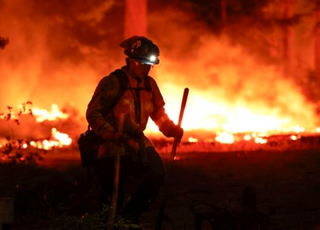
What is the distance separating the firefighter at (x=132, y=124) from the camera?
8305mm

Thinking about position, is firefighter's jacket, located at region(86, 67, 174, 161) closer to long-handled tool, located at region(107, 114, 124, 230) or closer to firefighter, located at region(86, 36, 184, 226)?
firefighter, located at region(86, 36, 184, 226)

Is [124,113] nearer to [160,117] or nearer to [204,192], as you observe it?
[160,117]

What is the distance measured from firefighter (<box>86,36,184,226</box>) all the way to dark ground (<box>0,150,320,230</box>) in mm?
602

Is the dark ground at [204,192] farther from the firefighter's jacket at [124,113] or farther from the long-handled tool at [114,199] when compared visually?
the long-handled tool at [114,199]

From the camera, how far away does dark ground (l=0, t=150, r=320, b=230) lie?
10047mm

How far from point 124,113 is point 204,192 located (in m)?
4.03

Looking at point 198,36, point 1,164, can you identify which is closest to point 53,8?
point 198,36

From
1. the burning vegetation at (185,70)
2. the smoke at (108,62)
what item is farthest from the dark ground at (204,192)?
the smoke at (108,62)

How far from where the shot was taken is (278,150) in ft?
→ 56.0

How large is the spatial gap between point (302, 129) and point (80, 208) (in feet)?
49.6

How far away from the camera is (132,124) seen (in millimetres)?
8367

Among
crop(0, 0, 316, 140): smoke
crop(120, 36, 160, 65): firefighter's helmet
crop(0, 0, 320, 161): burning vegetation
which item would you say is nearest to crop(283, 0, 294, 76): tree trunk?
crop(0, 0, 320, 161): burning vegetation

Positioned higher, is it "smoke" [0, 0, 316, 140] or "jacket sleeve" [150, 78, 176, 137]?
"smoke" [0, 0, 316, 140]

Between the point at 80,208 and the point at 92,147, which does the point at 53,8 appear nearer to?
the point at 80,208
